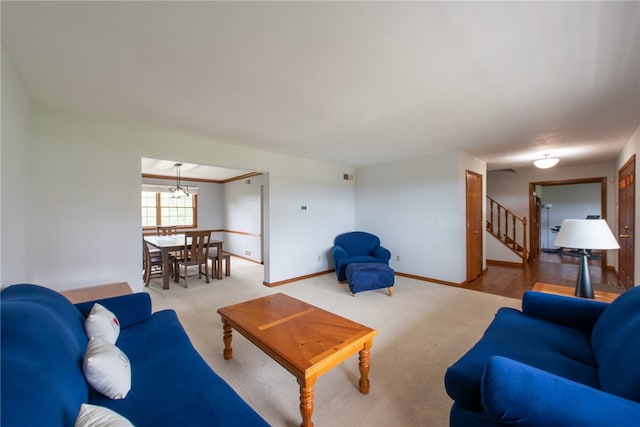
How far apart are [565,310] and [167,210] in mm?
8082

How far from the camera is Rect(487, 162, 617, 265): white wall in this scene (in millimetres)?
5484

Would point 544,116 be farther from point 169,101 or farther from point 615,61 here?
point 169,101

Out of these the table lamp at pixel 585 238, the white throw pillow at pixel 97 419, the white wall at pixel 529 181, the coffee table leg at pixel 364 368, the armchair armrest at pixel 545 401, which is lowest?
the coffee table leg at pixel 364 368

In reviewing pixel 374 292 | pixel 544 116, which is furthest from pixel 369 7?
pixel 374 292

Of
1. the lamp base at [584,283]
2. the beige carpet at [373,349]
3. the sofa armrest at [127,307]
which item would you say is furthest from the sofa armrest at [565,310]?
the sofa armrest at [127,307]

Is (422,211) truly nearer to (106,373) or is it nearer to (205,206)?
(106,373)

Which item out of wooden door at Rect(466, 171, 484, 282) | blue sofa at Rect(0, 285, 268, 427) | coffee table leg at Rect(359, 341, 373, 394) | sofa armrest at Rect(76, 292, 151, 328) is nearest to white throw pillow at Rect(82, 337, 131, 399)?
blue sofa at Rect(0, 285, 268, 427)

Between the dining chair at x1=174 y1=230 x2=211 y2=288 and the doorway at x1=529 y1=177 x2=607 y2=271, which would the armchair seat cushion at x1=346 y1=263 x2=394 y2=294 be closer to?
the dining chair at x1=174 y1=230 x2=211 y2=288

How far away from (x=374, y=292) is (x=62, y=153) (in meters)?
4.17

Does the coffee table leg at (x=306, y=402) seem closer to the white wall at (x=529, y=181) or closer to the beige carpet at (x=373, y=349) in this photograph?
the beige carpet at (x=373, y=349)

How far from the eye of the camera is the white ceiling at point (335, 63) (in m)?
1.37

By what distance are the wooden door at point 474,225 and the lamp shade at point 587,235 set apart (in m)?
2.57

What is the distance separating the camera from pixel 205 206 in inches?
306

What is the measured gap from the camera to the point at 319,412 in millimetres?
1658
